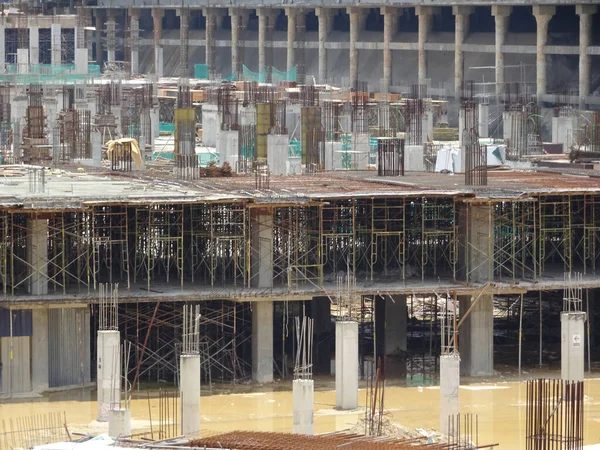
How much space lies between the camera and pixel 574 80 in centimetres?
8931

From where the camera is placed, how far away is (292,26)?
10656 cm

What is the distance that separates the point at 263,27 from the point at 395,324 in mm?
64127

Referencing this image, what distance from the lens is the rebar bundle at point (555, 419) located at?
105ft

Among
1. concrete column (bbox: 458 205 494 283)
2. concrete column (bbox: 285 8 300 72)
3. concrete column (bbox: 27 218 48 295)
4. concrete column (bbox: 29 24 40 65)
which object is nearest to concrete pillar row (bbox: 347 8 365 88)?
concrete column (bbox: 285 8 300 72)

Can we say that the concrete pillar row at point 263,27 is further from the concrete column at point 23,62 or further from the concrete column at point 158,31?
the concrete column at point 23,62

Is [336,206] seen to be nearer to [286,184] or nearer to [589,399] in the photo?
[286,184]

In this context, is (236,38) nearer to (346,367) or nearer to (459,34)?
(459,34)

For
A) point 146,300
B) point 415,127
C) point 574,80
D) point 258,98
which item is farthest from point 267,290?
point 574,80

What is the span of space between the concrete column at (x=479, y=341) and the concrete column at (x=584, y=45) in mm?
40923

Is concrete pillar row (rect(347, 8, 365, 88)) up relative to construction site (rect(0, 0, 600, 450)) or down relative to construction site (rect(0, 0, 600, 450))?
up

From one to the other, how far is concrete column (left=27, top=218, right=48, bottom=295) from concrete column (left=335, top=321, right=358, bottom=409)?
6655 millimetres

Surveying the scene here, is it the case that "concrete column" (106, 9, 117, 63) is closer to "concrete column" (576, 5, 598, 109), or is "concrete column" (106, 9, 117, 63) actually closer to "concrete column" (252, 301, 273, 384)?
"concrete column" (576, 5, 598, 109)

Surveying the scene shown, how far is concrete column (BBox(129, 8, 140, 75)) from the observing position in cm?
10950

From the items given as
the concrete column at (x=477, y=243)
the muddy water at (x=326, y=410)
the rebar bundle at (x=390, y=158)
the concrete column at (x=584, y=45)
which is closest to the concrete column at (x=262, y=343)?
the muddy water at (x=326, y=410)
